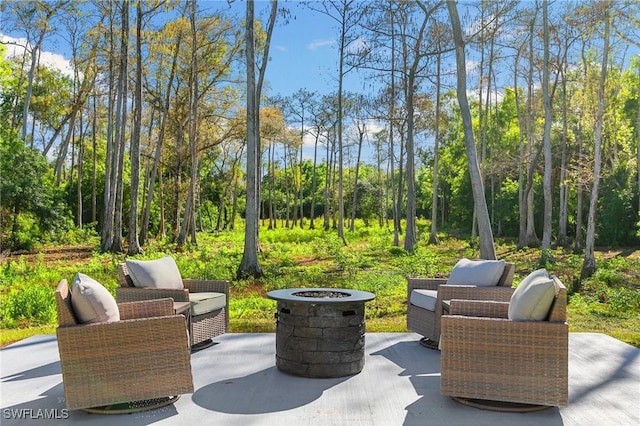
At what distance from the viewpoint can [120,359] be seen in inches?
116

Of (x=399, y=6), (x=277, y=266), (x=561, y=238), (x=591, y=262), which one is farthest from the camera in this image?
(x=561, y=238)

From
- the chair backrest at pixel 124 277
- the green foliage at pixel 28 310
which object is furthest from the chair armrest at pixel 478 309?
the green foliage at pixel 28 310

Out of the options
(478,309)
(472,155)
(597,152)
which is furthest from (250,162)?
(478,309)

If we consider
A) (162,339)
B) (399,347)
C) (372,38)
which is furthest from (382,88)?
(162,339)

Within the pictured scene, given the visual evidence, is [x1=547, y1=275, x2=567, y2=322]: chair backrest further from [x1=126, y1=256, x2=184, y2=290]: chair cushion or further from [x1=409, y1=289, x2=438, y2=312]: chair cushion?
[x1=126, y1=256, x2=184, y2=290]: chair cushion

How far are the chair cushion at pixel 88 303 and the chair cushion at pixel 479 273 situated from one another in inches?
120

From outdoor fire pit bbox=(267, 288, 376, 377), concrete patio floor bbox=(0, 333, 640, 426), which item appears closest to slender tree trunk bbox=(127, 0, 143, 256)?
concrete patio floor bbox=(0, 333, 640, 426)

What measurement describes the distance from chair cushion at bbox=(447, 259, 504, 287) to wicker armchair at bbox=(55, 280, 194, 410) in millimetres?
2701

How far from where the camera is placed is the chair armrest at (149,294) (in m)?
4.25

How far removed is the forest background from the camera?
9438 mm

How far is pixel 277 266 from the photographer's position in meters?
11.6

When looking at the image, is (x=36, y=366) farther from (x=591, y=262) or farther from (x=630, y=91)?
(x=630, y=91)

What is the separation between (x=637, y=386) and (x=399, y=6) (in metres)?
11.6
